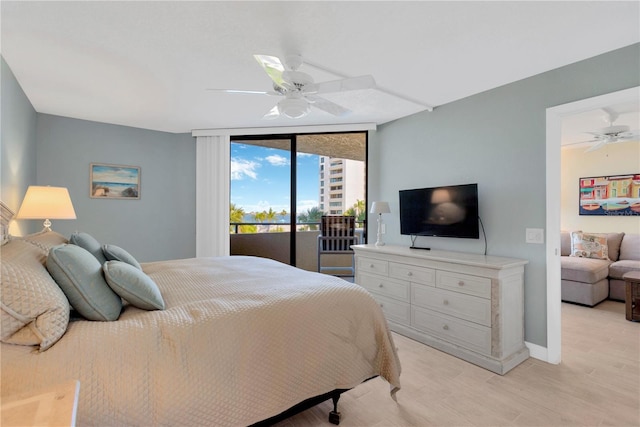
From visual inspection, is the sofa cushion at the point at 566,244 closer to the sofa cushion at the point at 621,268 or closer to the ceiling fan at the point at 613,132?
the sofa cushion at the point at 621,268

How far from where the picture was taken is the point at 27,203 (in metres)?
2.67

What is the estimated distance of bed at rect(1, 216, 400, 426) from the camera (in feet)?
3.39

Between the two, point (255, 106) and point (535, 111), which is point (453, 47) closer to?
point (535, 111)

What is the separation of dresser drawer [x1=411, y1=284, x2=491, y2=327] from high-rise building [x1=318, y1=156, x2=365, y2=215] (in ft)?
8.46

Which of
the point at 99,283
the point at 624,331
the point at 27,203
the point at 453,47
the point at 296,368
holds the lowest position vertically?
the point at 624,331

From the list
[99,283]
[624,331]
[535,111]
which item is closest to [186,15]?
[99,283]

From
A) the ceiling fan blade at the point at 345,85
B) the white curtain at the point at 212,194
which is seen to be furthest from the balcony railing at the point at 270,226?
the ceiling fan blade at the point at 345,85

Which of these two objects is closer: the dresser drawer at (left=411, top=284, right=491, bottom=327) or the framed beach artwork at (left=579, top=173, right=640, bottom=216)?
the dresser drawer at (left=411, top=284, right=491, bottom=327)

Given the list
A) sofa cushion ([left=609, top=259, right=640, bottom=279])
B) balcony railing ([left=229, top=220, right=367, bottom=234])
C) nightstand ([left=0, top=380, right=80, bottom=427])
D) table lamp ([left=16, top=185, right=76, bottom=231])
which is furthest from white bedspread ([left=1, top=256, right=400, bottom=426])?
sofa cushion ([left=609, top=259, right=640, bottom=279])

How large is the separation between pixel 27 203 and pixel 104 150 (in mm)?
1753

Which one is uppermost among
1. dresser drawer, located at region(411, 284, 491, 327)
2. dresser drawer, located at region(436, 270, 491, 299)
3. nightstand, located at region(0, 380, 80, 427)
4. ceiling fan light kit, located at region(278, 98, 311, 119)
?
ceiling fan light kit, located at region(278, 98, 311, 119)

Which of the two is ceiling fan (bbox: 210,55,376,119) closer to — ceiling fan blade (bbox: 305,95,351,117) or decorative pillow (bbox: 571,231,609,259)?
ceiling fan blade (bbox: 305,95,351,117)

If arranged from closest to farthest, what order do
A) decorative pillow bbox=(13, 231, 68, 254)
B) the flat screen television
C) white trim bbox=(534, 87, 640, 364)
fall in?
1. decorative pillow bbox=(13, 231, 68, 254)
2. white trim bbox=(534, 87, 640, 364)
3. the flat screen television

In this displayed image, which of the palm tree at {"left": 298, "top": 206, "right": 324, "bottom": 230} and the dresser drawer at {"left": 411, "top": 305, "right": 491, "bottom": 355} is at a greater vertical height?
the palm tree at {"left": 298, "top": 206, "right": 324, "bottom": 230}
